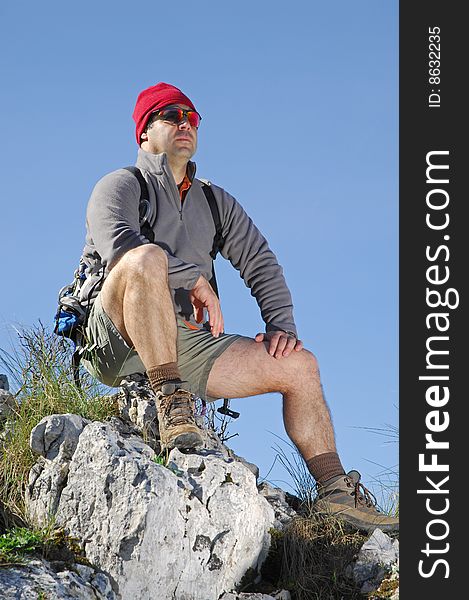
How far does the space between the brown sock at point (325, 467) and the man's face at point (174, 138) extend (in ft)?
8.29

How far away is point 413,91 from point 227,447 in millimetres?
2898

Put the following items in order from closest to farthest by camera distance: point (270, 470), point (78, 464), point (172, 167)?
point (78, 464), point (270, 470), point (172, 167)

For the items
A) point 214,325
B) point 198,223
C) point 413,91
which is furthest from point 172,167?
point 413,91

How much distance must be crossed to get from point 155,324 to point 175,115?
193cm

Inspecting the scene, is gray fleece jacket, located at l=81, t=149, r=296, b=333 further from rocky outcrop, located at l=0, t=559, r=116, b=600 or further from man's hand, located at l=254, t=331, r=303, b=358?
rocky outcrop, located at l=0, t=559, r=116, b=600

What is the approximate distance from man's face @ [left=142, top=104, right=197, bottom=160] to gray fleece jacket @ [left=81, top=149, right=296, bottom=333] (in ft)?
0.36

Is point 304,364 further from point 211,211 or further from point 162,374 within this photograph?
point 211,211

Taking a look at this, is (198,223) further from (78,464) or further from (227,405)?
(78,464)

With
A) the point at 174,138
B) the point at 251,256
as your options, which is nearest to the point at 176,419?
the point at 251,256

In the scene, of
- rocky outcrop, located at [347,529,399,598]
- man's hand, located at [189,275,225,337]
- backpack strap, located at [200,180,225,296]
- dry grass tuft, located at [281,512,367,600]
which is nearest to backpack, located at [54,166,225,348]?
backpack strap, located at [200,180,225,296]

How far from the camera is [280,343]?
21.4ft

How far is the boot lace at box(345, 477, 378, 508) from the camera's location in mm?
6062

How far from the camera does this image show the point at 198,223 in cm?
697

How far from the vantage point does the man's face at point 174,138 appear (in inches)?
273
